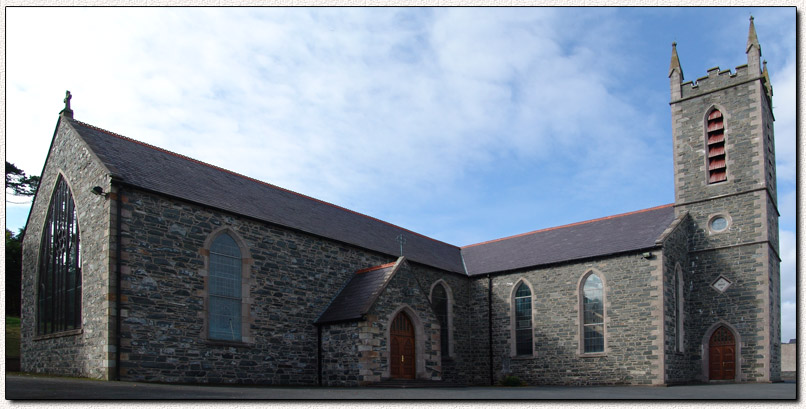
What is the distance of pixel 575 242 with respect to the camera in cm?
2875

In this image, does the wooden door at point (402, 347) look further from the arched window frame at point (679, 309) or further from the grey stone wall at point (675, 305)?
the arched window frame at point (679, 309)

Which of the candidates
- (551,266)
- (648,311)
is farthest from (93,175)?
(648,311)

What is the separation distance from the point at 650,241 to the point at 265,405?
59.8 feet

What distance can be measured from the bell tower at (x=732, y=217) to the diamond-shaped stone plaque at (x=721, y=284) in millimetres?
39

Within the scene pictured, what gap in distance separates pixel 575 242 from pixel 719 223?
5.83 metres

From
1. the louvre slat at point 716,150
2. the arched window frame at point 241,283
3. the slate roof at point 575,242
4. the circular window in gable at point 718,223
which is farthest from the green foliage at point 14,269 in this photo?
the louvre slat at point 716,150

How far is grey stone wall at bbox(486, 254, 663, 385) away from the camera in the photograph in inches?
949

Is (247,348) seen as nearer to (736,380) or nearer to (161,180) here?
(161,180)

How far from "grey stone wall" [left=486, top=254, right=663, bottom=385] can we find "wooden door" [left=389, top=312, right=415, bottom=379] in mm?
7002

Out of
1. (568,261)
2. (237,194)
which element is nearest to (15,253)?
(237,194)

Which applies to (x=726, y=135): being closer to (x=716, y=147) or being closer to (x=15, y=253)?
(x=716, y=147)

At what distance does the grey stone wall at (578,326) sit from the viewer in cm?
2409

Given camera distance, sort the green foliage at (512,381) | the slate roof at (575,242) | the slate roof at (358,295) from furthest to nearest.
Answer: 1. the slate roof at (575,242)
2. the green foliage at (512,381)
3. the slate roof at (358,295)

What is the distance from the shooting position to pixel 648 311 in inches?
953
